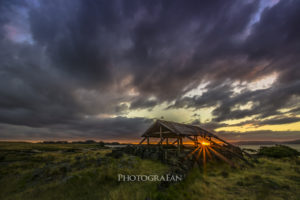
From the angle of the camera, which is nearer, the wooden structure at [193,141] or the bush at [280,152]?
the wooden structure at [193,141]

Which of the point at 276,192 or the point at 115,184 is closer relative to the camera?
the point at 276,192

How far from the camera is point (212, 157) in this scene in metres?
15.6

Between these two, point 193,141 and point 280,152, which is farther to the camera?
point 280,152

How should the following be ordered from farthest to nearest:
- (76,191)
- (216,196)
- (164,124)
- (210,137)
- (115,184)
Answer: (210,137) < (164,124) < (115,184) < (76,191) < (216,196)

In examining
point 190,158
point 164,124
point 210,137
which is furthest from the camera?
point 210,137

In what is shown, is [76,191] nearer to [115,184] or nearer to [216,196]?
[115,184]

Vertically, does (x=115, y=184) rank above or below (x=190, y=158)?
below

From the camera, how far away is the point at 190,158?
→ 12.7 m

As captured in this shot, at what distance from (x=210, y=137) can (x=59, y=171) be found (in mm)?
20792

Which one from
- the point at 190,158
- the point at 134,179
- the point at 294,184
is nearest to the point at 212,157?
the point at 190,158

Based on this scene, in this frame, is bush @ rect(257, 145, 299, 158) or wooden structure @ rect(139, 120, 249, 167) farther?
bush @ rect(257, 145, 299, 158)

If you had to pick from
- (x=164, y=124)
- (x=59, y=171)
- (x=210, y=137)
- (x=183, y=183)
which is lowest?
(x=59, y=171)

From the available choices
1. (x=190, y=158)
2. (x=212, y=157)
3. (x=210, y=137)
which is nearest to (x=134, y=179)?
(x=190, y=158)

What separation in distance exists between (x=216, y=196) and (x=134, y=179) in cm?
531
